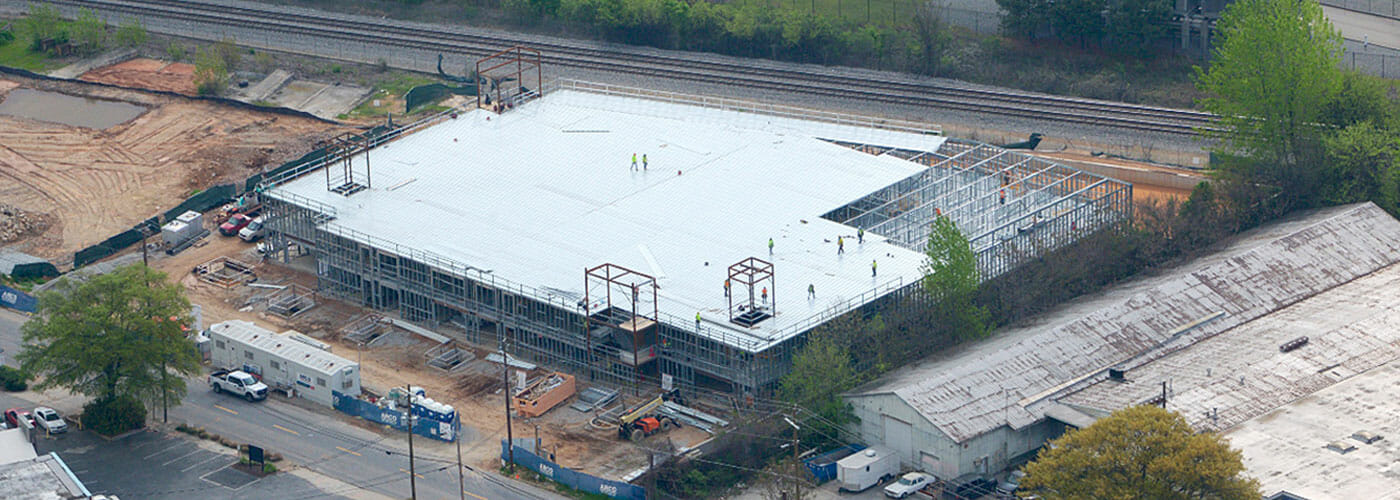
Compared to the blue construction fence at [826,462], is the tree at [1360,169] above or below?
above

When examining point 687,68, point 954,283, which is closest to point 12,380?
point 954,283

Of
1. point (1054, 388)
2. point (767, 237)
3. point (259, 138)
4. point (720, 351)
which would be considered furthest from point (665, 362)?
point (259, 138)

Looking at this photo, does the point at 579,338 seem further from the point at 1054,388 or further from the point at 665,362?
the point at 1054,388

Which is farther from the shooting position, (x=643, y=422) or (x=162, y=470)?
(x=643, y=422)

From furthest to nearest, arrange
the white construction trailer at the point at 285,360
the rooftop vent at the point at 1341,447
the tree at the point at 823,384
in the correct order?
1. the white construction trailer at the point at 285,360
2. the tree at the point at 823,384
3. the rooftop vent at the point at 1341,447

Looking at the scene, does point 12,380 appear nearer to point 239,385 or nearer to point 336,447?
point 239,385

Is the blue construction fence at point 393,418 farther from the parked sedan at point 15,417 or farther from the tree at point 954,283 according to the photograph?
the tree at point 954,283

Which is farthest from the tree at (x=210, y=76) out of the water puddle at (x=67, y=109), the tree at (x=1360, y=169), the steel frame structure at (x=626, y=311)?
the tree at (x=1360, y=169)
